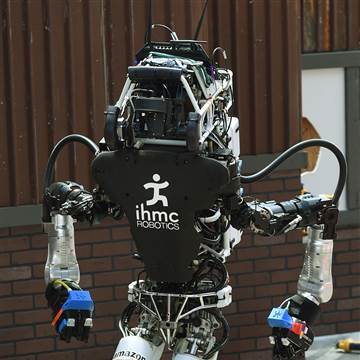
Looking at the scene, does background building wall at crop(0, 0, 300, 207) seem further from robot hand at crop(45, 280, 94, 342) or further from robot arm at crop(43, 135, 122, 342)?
robot hand at crop(45, 280, 94, 342)

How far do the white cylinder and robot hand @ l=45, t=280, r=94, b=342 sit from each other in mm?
290

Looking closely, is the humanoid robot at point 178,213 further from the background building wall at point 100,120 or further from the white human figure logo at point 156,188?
the background building wall at point 100,120

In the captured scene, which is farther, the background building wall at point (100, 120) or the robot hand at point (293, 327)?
the background building wall at point (100, 120)

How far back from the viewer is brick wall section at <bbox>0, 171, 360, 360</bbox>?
667 centimetres

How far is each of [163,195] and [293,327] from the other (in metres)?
0.91

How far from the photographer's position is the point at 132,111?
473 centimetres

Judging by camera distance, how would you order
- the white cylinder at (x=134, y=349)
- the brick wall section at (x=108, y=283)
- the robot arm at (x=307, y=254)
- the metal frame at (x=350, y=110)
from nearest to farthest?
the white cylinder at (x=134, y=349), the robot arm at (x=307, y=254), the brick wall section at (x=108, y=283), the metal frame at (x=350, y=110)

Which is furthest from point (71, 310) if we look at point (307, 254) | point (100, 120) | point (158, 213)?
point (100, 120)

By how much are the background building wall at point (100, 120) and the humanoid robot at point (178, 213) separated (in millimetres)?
1386

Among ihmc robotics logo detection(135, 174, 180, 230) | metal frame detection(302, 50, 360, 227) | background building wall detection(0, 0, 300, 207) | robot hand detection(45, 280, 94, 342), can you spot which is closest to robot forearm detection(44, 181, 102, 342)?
robot hand detection(45, 280, 94, 342)

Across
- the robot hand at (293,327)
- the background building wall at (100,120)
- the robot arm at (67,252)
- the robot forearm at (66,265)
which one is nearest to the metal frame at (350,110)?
the background building wall at (100,120)

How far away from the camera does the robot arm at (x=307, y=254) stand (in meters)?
4.94

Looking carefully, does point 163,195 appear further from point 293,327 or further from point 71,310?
point 293,327

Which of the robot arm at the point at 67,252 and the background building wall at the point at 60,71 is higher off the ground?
the background building wall at the point at 60,71
